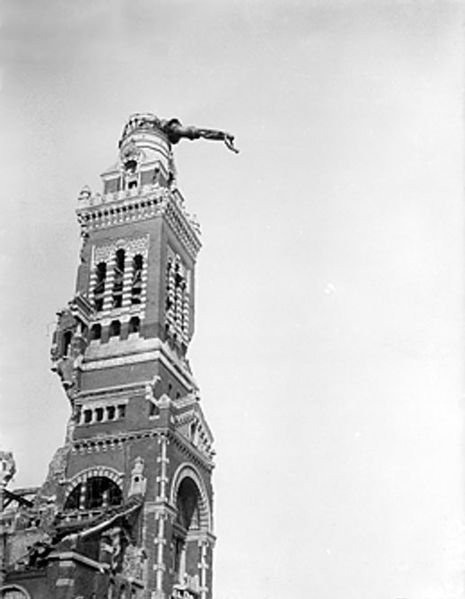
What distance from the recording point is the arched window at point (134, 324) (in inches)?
1730

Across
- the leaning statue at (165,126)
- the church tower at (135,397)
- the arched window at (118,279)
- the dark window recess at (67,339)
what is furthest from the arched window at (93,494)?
the leaning statue at (165,126)

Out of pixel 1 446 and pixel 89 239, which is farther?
pixel 89 239

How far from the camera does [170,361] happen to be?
4369cm

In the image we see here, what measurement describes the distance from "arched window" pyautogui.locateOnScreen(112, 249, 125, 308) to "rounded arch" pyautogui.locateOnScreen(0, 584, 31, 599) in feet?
52.3

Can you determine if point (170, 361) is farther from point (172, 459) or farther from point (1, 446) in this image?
point (1, 446)

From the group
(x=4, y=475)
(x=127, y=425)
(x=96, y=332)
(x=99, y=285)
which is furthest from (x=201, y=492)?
(x=99, y=285)

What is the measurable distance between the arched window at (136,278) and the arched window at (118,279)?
2.19ft

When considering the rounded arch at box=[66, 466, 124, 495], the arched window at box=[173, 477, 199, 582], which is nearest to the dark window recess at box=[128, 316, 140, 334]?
the rounded arch at box=[66, 466, 124, 495]

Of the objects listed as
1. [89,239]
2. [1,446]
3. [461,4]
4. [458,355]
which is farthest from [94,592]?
[461,4]

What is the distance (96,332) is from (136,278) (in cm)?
335

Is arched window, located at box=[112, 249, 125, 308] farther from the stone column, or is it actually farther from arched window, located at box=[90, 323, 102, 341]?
the stone column

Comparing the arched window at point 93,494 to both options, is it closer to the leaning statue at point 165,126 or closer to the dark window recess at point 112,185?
the dark window recess at point 112,185

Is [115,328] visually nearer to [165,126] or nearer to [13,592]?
[165,126]

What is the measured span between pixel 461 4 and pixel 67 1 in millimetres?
12537
